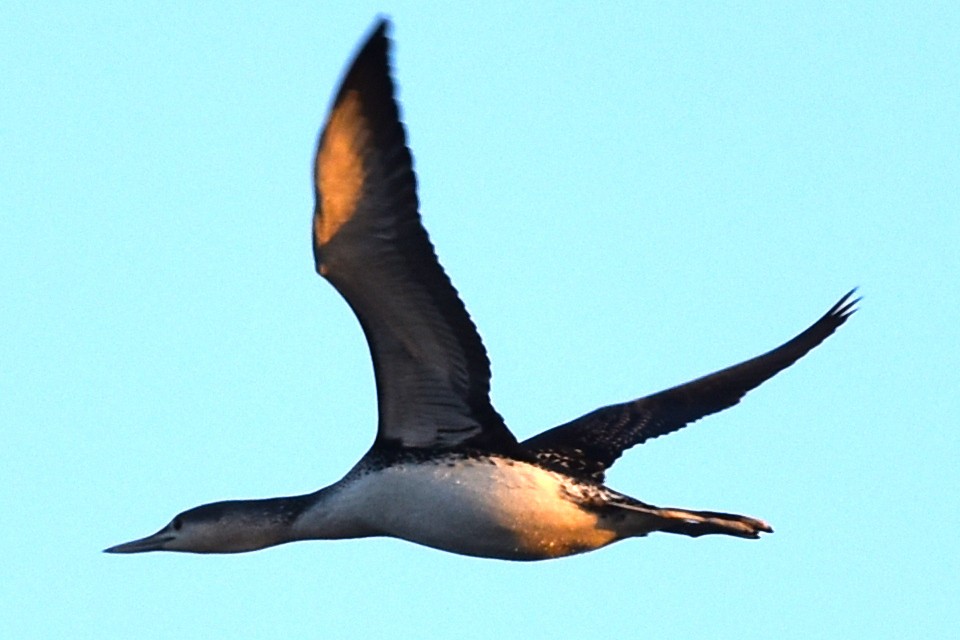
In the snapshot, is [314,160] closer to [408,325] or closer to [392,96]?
[392,96]

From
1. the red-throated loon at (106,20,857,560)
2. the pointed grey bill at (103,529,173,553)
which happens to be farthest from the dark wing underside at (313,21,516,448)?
the pointed grey bill at (103,529,173,553)

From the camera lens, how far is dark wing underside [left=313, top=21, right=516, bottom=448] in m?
11.7

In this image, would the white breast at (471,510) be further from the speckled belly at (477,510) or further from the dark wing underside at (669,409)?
the dark wing underside at (669,409)

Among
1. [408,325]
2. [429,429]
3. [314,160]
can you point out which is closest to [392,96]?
[314,160]

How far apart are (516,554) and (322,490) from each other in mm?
1380

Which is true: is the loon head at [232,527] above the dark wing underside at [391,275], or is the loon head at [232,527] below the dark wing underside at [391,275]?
below

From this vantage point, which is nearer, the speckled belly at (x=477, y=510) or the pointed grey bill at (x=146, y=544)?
the speckled belly at (x=477, y=510)

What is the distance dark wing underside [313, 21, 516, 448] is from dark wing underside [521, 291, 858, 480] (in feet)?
3.49

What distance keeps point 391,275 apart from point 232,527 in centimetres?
248

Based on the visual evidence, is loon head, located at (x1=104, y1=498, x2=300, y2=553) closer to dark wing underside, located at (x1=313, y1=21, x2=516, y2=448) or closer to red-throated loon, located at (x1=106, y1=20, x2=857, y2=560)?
red-throated loon, located at (x1=106, y1=20, x2=857, y2=560)

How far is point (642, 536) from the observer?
13.7 meters

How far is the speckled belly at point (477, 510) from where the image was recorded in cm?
1316

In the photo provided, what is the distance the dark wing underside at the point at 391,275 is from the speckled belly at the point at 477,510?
0.26 meters

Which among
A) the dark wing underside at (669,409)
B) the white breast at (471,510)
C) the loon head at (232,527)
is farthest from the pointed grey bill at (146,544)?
the dark wing underside at (669,409)
